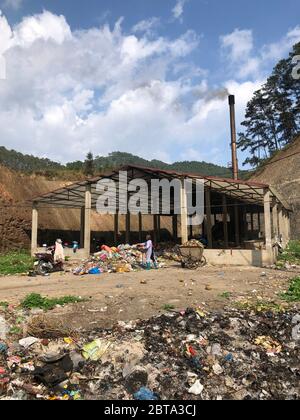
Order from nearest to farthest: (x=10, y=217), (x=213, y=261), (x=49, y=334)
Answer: (x=49, y=334) < (x=213, y=261) < (x=10, y=217)

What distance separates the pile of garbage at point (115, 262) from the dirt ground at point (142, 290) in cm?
92

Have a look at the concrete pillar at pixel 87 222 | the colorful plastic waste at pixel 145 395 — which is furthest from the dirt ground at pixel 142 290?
the concrete pillar at pixel 87 222

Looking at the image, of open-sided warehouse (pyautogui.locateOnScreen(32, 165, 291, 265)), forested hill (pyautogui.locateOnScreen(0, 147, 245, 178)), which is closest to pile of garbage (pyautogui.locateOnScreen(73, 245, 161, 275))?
open-sided warehouse (pyautogui.locateOnScreen(32, 165, 291, 265))

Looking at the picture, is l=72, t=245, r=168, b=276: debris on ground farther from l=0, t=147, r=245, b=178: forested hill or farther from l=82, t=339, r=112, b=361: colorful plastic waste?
l=82, t=339, r=112, b=361: colorful plastic waste

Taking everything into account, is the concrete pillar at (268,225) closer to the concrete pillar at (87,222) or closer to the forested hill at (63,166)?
the forested hill at (63,166)

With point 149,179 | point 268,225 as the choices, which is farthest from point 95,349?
point 149,179

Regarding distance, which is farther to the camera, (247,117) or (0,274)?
(247,117)

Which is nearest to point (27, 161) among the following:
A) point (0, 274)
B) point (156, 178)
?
point (156, 178)

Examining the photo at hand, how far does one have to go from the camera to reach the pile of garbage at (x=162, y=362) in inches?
187
